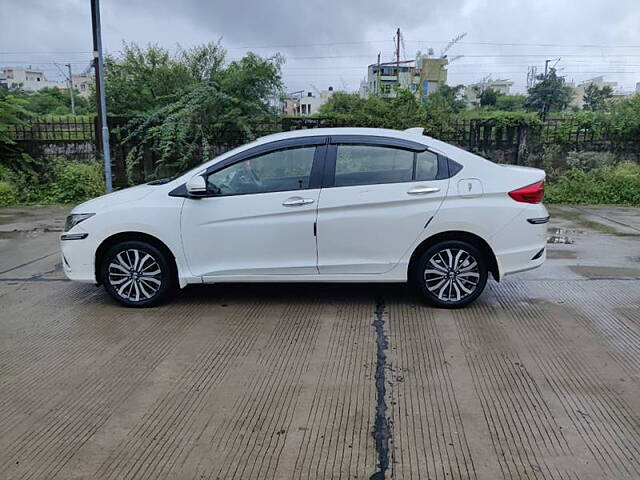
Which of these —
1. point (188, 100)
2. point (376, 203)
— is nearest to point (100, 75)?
point (188, 100)

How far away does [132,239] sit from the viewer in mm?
5031

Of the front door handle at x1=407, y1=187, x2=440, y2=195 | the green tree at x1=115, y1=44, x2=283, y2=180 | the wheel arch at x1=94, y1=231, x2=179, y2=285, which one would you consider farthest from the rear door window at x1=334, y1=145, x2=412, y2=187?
the green tree at x1=115, y1=44, x2=283, y2=180

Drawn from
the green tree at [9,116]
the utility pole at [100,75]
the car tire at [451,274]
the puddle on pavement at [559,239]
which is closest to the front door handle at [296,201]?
the car tire at [451,274]

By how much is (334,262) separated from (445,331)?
3.80 feet

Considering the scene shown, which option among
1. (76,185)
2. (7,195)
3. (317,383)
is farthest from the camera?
(76,185)

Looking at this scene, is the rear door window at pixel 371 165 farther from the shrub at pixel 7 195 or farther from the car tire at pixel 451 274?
the shrub at pixel 7 195

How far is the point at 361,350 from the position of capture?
13.6ft

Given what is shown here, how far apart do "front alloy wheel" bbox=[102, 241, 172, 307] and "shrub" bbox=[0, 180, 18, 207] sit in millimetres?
8776

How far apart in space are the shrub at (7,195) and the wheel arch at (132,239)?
871 cm

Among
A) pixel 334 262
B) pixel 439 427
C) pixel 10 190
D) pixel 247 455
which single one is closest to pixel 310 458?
pixel 247 455

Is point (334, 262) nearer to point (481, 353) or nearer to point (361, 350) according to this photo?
point (361, 350)

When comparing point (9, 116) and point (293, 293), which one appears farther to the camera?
point (9, 116)

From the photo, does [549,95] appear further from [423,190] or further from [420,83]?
[423,190]

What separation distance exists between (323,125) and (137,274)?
9010 millimetres
